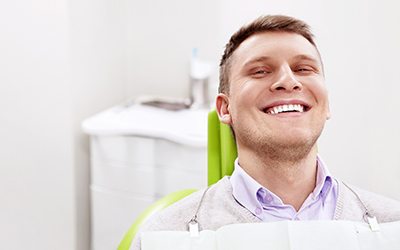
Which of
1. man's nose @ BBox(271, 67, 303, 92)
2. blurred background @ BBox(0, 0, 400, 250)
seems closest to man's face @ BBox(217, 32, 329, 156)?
man's nose @ BBox(271, 67, 303, 92)

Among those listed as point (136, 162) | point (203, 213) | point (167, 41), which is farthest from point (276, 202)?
point (167, 41)

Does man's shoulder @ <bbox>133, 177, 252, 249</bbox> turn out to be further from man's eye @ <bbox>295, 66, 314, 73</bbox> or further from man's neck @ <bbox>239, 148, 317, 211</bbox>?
man's eye @ <bbox>295, 66, 314, 73</bbox>

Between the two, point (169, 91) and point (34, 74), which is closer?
point (34, 74)

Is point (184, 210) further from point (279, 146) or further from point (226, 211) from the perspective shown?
point (279, 146)

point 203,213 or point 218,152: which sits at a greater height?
A: point 218,152

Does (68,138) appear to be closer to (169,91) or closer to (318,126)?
(169,91)

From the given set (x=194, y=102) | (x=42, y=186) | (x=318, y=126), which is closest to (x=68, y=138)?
(x=42, y=186)

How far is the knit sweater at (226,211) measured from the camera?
1153 millimetres

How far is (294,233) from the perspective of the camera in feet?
3.58

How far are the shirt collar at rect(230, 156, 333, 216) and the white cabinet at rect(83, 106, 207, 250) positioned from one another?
0.66 m

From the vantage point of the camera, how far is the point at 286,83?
1121mm

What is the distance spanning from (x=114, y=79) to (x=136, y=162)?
52 cm

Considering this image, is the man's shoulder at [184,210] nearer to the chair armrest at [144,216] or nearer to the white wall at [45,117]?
the chair armrest at [144,216]

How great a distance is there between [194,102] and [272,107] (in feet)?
3.61
